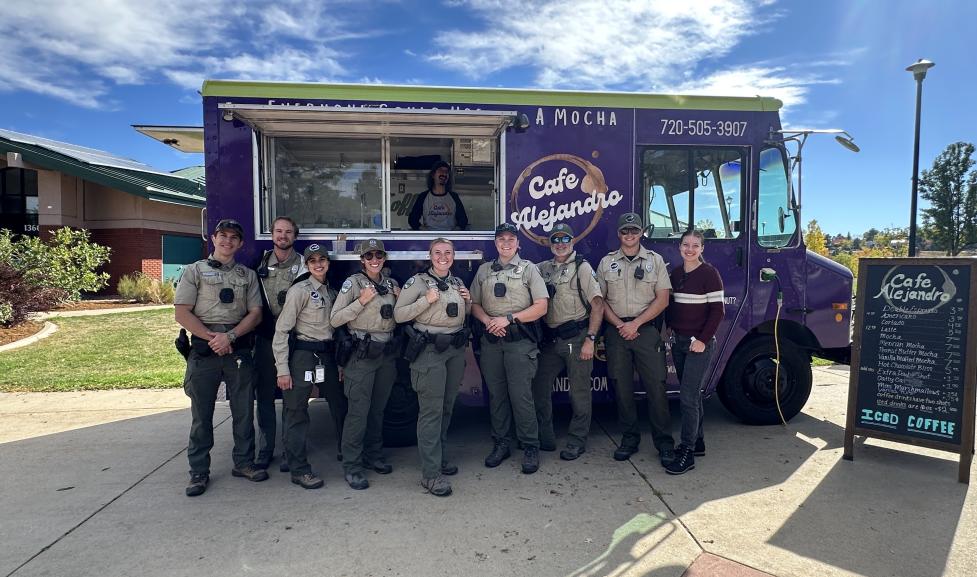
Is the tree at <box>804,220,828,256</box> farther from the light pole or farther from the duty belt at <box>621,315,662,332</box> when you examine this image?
the duty belt at <box>621,315,662,332</box>

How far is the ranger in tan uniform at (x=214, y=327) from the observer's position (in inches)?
148

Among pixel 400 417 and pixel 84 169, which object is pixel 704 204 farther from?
pixel 84 169

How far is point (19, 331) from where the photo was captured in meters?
10.0

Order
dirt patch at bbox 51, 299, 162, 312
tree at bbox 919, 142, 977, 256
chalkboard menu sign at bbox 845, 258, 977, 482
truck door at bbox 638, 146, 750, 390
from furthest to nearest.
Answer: tree at bbox 919, 142, 977, 256 → dirt patch at bbox 51, 299, 162, 312 → truck door at bbox 638, 146, 750, 390 → chalkboard menu sign at bbox 845, 258, 977, 482

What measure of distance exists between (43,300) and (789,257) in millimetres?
13194

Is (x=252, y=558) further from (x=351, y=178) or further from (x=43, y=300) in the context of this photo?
(x=43, y=300)

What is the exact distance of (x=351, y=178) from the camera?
15.5 ft

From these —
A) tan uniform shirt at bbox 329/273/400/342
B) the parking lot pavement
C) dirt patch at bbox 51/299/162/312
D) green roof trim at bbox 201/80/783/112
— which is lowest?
the parking lot pavement

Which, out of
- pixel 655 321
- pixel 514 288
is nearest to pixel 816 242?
pixel 655 321

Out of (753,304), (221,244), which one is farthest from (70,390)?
(753,304)

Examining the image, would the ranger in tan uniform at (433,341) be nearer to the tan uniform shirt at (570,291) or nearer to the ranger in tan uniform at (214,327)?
the tan uniform shirt at (570,291)

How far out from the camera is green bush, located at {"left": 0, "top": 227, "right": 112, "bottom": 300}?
11352mm

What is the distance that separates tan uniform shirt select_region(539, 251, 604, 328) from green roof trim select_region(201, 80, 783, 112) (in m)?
1.40

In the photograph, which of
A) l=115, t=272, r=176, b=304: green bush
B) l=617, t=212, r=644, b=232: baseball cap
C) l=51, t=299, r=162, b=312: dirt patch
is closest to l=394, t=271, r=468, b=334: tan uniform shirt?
l=617, t=212, r=644, b=232: baseball cap
